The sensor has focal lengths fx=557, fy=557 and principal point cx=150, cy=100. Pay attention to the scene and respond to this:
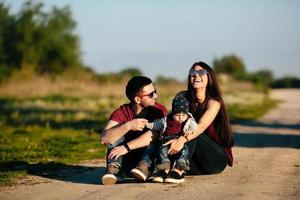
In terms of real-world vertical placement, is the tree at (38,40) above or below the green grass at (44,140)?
above

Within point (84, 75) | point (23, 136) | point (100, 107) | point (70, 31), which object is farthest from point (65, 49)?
point (23, 136)

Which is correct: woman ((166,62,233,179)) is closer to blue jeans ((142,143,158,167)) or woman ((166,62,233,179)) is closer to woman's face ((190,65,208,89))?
woman's face ((190,65,208,89))

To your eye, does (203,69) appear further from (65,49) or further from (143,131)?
(65,49)

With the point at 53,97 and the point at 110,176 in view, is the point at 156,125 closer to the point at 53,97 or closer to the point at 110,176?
the point at 110,176

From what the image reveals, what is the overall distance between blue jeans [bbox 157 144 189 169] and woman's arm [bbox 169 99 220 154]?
8 centimetres

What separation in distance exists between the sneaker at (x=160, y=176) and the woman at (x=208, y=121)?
1.49 ft

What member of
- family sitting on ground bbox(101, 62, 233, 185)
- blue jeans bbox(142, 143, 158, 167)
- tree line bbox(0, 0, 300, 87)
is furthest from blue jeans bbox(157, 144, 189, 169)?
tree line bbox(0, 0, 300, 87)

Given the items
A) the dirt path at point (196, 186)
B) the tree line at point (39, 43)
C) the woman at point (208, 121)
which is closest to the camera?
the dirt path at point (196, 186)

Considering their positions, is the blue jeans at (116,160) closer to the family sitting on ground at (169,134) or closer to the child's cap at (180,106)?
the family sitting on ground at (169,134)

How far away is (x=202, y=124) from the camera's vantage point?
22.5ft

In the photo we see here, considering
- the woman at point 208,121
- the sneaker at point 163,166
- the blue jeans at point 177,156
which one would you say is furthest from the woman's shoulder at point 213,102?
the sneaker at point 163,166

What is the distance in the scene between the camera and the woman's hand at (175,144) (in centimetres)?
652

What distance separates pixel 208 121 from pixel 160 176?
36.1 inches

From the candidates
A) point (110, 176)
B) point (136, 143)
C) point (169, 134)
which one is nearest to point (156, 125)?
point (169, 134)
